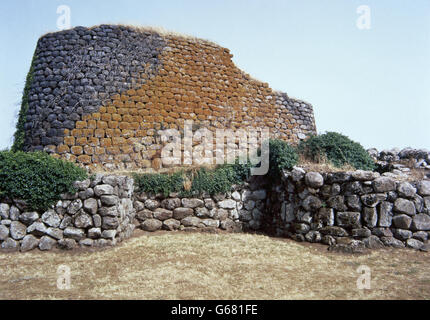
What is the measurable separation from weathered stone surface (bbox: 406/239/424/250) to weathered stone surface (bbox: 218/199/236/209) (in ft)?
13.4

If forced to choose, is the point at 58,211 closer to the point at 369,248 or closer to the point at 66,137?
the point at 66,137

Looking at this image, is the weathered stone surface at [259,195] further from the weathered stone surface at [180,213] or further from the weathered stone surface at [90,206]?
the weathered stone surface at [90,206]

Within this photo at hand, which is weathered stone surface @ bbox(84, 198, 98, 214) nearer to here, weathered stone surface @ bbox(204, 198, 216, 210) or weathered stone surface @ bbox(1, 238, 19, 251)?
weathered stone surface @ bbox(1, 238, 19, 251)

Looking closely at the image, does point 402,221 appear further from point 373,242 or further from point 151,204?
point 151,204

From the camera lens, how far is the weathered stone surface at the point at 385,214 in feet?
24.7

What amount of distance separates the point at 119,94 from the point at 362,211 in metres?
7.68

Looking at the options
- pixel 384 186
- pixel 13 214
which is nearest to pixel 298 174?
pixel 384 186

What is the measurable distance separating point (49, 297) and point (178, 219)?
14.8 ft

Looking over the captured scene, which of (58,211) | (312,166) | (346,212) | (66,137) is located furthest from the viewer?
(66,137)

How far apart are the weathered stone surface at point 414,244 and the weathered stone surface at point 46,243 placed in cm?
720

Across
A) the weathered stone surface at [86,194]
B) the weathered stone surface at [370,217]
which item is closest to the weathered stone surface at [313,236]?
the weathered stone surface at [370,217]

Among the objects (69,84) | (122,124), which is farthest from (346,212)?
(69,84)

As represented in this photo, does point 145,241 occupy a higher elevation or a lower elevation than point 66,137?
lower

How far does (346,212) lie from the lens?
25.5ft
